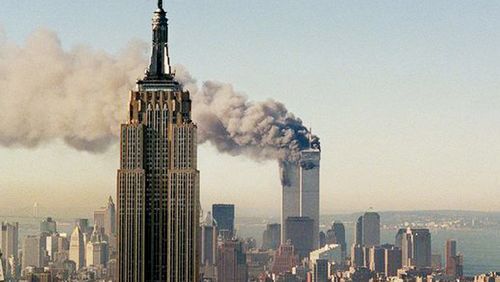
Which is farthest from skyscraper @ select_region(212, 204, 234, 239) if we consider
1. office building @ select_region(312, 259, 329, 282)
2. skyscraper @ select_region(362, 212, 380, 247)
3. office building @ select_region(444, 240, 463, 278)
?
office building @ select_region(444, 240, 463, 278)

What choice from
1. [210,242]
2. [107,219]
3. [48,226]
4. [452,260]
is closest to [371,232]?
[452,260]

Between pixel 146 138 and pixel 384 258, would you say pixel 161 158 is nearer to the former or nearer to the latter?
pixel 146 138

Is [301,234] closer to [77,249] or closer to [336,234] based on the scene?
[336,234]

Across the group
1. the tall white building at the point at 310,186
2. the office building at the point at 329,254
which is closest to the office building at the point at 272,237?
the tall white building at the point at 310,186

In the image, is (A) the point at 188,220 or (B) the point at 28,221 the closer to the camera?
(A) the point at 188,220

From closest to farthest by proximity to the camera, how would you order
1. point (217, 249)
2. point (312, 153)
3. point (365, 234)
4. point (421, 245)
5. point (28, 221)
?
point (28, 221)
point (312, 153)
point (217, 249)
point (365, 234)
point (421, 245)

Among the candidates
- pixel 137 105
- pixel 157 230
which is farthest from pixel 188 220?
pixel 137 105

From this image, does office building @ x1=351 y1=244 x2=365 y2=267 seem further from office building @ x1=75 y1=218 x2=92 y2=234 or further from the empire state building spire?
the empire state building spire

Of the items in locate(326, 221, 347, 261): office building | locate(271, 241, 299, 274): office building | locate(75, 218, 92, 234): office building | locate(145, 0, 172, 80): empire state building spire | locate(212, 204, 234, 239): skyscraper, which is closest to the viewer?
locate(145, 0, 172, 80): empire state building spire
